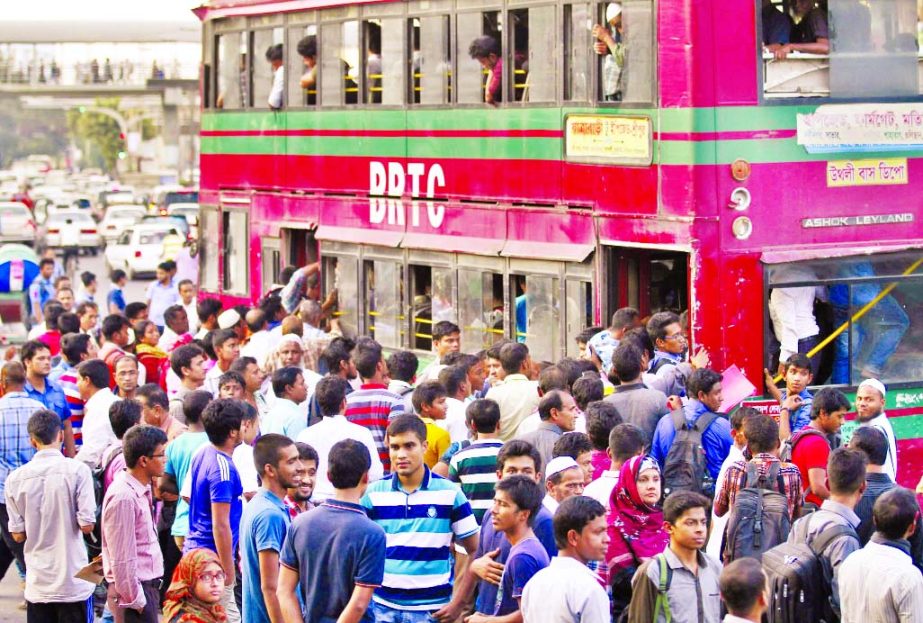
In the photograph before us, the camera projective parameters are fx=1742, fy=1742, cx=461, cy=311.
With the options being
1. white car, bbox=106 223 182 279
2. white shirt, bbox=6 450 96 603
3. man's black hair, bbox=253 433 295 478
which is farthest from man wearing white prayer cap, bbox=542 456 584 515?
white car, bbox=106 223 182 279

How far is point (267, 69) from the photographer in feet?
59.7

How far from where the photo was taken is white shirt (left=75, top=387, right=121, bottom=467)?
10539 mm

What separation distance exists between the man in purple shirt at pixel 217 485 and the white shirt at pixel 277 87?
31.0 feet

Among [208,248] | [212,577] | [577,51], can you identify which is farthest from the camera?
[208,248]

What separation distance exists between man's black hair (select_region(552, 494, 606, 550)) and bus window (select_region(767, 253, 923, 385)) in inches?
219

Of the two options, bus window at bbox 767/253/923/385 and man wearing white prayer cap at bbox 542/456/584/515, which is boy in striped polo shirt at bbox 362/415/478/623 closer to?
man wearing white prayer cap at bbox 542/456/584/515

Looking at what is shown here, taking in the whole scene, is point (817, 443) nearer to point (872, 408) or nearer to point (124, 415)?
point (872, 408)

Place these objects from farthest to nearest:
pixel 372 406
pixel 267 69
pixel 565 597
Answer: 1. pixel 267 69
2. pixel 372 406
3. pixel 565 597

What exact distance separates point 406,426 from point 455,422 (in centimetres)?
222

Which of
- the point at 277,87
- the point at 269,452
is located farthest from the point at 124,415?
the point at 277,87

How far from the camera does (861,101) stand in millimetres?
12430

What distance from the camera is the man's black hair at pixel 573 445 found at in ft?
27.1

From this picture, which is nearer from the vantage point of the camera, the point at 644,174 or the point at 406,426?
the point at 406,426

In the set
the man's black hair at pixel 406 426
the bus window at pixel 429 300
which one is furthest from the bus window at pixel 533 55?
the man's black hair at pixel 406 426
